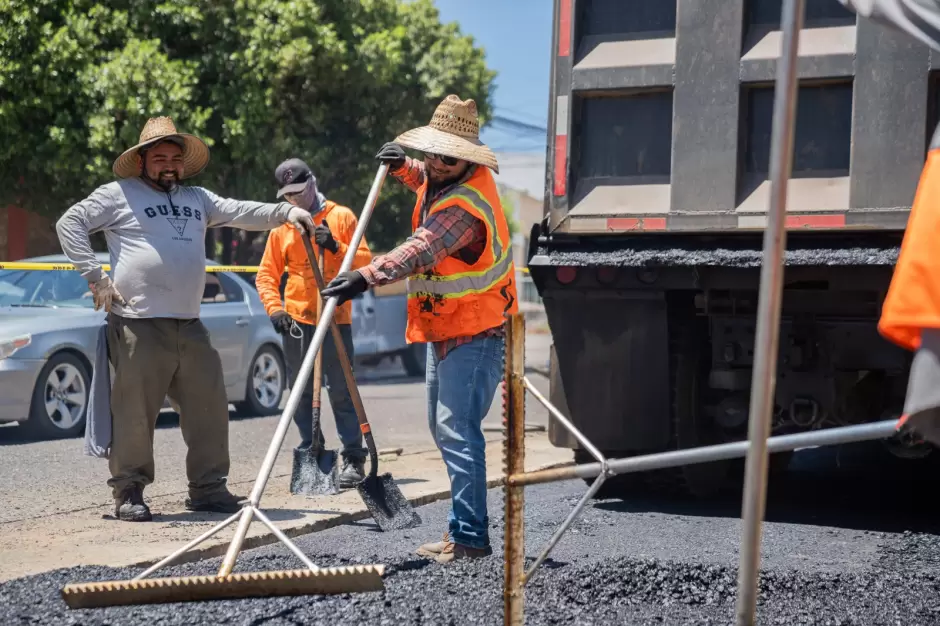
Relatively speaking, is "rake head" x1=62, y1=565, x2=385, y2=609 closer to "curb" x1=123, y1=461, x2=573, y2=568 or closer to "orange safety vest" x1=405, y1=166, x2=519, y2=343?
"curb" x1=123, y1=461, x2=573, y2=568

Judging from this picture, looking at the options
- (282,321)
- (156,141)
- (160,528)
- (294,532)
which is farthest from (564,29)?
(160,528)

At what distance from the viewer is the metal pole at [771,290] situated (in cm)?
275

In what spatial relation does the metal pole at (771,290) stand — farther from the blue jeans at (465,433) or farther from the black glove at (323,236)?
the black glove at (323,236)

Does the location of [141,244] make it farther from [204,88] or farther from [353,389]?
[204,88]

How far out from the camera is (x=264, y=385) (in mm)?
12422

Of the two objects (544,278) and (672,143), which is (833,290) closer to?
(672,143)

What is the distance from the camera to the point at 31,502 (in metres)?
6.96

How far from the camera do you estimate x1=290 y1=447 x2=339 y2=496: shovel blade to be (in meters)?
7.13

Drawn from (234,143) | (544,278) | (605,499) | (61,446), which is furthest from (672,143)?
(234,143)

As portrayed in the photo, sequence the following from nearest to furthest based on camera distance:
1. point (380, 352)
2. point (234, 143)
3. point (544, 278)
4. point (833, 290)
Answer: point (833, 290)
point (544, 278)
point (380, 352)
point (234, 143)

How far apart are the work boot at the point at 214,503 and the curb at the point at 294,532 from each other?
526 mm

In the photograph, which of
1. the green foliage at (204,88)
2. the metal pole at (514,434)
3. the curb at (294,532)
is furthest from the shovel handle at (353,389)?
the green foliage at (204,88)

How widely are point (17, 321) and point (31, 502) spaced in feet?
10.7

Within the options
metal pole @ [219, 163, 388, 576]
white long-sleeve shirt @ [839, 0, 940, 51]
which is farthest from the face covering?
white long-sleeve shirt @ [839, 0, 940, 51]
